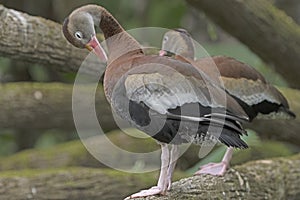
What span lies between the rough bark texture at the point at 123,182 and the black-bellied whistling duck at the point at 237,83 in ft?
0.39

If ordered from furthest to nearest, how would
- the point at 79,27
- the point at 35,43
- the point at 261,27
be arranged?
1. the point at 261,27
2. the point at 35,43
3. the point at 79,27

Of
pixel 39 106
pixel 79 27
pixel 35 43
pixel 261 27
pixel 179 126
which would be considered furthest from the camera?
pixel 39 106

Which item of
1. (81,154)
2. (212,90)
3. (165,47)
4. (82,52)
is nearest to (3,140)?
(81,154)

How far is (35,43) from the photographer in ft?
11.4

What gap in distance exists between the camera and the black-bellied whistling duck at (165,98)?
244cm

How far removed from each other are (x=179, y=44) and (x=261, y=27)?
25.6 inches

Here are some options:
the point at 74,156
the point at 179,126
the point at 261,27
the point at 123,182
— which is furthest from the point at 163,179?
the point at 74,156

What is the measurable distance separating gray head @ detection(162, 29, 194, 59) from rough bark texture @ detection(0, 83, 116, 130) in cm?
110

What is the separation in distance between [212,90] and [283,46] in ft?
4.60

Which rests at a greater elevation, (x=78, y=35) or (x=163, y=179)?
(x=78, y=35)

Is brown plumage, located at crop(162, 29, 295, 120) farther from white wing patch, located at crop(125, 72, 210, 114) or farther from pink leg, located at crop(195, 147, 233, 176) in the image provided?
white wing patch, located at crop(125, 72, 210, 114)

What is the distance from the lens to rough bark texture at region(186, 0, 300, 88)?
3.69 metres

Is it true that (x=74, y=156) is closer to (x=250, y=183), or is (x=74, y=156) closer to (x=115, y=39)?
(x=250, y=183)

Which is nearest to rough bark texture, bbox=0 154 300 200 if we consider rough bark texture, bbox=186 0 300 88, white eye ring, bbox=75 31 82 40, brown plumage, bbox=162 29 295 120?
brown plumage, bbox=162 29 295 120
